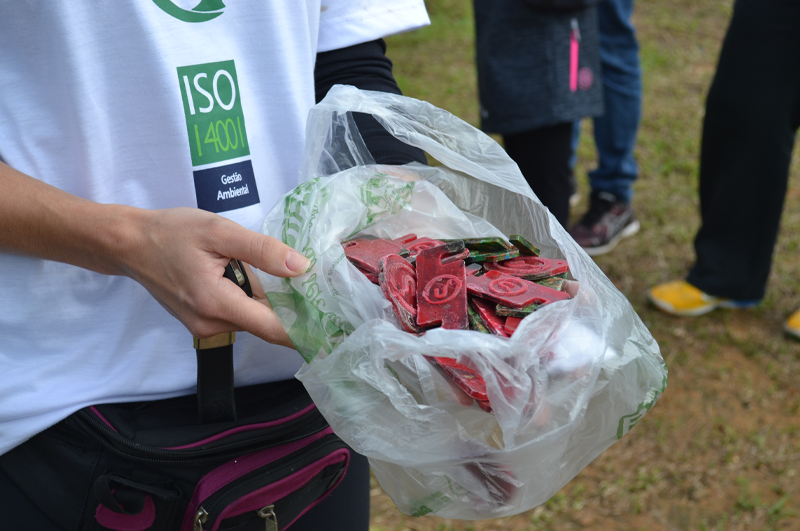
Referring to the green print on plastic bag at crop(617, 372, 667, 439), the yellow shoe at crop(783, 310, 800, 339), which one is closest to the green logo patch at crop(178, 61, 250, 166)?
the green print on plastic bag at crop(617, 372, 667, 439)

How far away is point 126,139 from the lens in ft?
2.85

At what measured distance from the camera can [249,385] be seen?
3.25ft

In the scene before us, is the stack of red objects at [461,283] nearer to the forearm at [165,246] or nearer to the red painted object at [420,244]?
the red painted object at [420,244]

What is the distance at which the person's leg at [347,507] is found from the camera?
105cm

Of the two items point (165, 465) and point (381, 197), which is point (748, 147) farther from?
point (165, 465)

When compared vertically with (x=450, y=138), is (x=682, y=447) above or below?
below

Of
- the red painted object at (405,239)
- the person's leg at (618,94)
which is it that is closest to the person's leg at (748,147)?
the person's leg at (618,94)

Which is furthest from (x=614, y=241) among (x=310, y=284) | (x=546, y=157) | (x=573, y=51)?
(x=310, y=284)

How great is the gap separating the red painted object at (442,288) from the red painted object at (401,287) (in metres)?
0.01

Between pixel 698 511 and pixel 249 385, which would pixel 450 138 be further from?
pixel 698 511

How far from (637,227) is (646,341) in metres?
2.71

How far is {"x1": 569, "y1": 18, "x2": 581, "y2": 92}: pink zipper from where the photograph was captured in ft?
7.71

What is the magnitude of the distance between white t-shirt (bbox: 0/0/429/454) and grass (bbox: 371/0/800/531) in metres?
1.35

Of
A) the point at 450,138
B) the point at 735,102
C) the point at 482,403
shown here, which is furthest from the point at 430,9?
the point at 482,403
